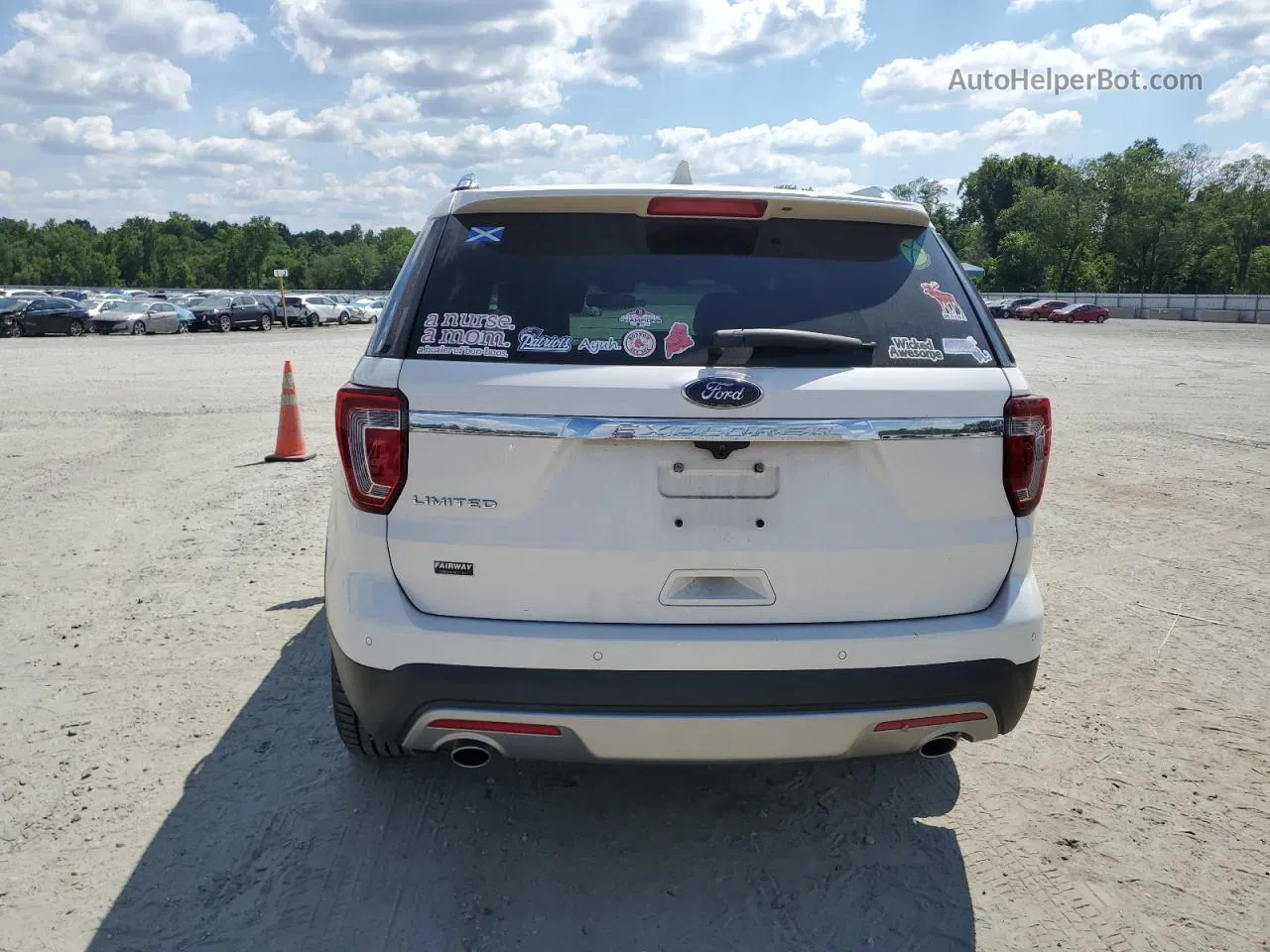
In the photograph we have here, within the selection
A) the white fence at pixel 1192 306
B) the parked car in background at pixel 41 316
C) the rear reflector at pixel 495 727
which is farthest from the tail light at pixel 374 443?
the white fence at pixel 1192 306

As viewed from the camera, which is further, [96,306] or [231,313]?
[231,313]

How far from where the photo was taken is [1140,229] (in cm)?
10212

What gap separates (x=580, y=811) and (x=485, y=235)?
205 cm

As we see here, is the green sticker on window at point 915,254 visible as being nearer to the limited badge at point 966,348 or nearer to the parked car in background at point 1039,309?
the limited badge at point 966,348

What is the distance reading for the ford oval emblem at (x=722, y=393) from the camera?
2719 millimetres

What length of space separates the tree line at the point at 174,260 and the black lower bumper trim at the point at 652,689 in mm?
138635

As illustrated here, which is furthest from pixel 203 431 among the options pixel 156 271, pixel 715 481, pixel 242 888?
pixel 156 271

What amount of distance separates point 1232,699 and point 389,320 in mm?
4134

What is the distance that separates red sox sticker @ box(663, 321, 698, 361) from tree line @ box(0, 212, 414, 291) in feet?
455

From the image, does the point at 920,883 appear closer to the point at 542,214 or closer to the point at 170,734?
the point at 542,214

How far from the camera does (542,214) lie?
299cm

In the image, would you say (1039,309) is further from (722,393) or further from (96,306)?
(722,393)

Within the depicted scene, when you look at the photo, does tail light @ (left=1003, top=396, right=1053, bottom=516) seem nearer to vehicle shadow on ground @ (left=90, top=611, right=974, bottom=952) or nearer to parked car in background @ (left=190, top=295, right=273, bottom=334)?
vehicle shadow on ground @ (left=90, top=611, right=974, bottom=952)

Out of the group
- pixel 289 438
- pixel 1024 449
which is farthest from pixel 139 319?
pixel 1024 449
